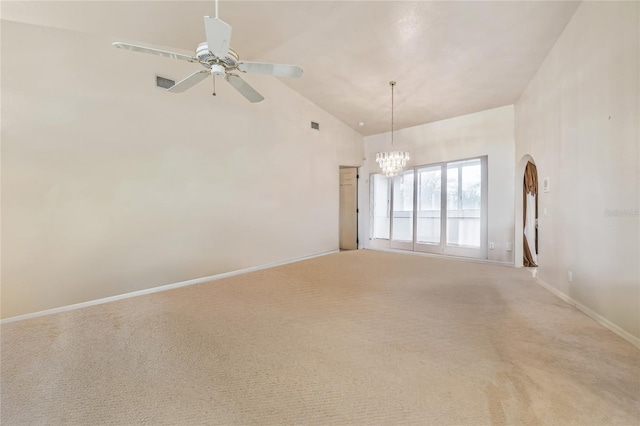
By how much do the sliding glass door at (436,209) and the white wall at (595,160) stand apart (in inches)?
83.4

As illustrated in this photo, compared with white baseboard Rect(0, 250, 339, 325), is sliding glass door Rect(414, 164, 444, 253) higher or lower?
higher

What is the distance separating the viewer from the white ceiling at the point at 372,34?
2969 mm

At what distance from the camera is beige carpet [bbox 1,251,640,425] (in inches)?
56.9

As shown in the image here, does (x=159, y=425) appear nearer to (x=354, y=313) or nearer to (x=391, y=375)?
(x=391, y=375)

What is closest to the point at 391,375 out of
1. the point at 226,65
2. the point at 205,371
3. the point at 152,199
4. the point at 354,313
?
the point at 354,313

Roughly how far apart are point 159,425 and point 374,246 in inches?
266

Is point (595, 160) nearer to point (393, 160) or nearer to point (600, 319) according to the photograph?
point (600, 319)

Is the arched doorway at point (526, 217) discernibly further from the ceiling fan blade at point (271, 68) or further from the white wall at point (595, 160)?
the ceiling fan blade at point (271, 68)

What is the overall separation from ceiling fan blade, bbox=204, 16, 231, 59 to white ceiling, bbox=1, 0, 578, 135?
170cm

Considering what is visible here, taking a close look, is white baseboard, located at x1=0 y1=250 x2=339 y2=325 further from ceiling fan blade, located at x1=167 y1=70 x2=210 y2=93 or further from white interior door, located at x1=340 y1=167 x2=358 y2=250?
white interior door, located at x1=340 y1=167 x2=358 y2=250

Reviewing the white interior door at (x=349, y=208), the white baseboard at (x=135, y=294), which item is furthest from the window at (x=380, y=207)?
the white baseboard at (x=135, y=294)

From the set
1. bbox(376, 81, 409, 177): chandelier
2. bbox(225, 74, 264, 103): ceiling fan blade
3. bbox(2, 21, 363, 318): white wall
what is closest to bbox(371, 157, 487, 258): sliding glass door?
bbox(376, 81, 409, 177): chandelier

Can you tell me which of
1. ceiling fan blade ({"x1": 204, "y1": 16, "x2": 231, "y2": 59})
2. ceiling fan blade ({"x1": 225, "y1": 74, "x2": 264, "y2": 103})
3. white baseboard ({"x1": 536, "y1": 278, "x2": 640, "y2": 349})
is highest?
ceiling fan blade ({"x1": 225, "y1": 74, "x2": 264, "y2": 103})

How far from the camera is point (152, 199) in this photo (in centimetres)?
362
